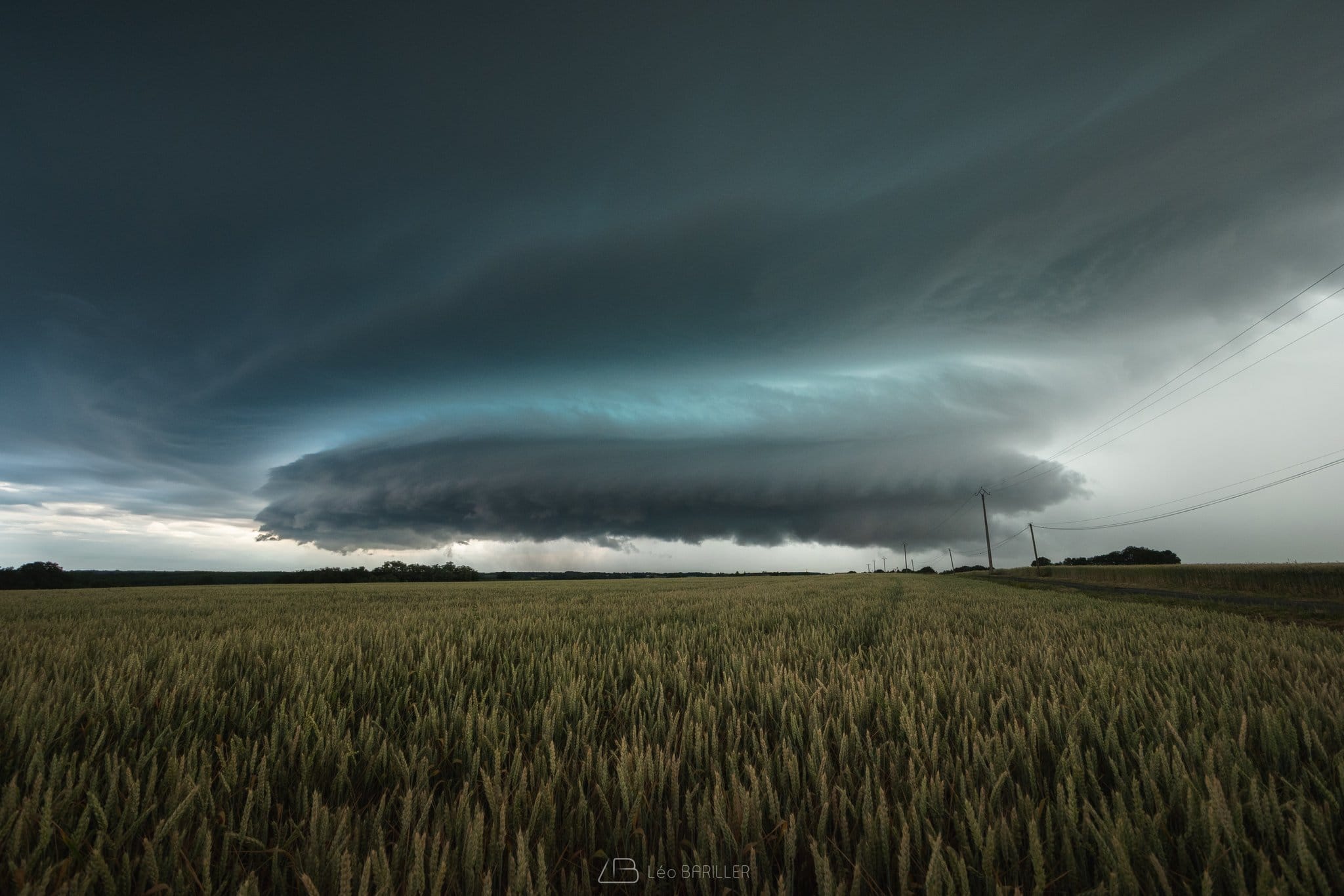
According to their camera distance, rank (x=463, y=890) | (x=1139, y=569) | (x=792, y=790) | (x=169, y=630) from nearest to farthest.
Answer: (x=463, y=890)
(x=792, y=790)
(x=169, y=630)
(x=1139, y=569)

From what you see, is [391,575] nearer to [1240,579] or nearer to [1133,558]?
[1240,579]

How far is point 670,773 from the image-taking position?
1.55 m

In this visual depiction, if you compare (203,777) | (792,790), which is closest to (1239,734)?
(792,790)

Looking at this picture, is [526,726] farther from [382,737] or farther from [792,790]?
[792,790]

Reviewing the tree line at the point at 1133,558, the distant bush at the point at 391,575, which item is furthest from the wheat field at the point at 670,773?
the tree line at the point at 1133,558

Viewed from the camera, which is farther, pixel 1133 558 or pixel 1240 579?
pixel 1133 558

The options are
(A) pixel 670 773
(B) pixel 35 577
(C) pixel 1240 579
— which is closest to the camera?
(A) pixel 670 773

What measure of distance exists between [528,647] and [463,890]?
3.10m

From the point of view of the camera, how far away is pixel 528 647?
13.2ft

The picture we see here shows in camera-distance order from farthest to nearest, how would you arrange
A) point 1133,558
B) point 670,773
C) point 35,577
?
point 1133,558 → point 35,577 → point 670,773

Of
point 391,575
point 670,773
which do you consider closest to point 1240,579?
point 670,773

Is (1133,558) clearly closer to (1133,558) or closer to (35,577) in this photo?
(1133,558)

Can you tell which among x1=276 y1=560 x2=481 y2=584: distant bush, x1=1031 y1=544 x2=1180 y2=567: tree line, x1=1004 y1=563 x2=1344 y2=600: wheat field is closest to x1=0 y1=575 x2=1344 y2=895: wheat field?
x1=1004 y1=563 x2=1344 y2=600: wheat field

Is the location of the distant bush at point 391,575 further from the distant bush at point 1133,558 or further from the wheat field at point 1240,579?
the distant bush at point 1133,558
